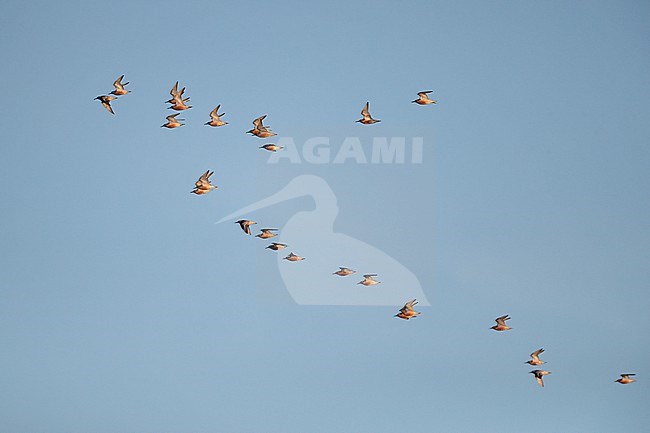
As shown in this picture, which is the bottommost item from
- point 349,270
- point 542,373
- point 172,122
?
point 542,373

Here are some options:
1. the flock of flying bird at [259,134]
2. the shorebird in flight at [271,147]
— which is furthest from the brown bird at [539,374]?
the shorebird in flight at [271,147]

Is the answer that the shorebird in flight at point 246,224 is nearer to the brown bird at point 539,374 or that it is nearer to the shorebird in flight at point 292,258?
the shorebird in flight at point 292,258

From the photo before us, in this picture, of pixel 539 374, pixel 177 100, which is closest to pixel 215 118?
pixel 177 100

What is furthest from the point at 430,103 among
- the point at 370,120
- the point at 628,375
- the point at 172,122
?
the point at 628,375

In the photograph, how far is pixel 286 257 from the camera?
19.8 m

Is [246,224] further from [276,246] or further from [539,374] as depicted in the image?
[539,374]

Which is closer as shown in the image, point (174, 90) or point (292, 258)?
point (174, 90)

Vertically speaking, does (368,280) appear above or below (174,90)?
below

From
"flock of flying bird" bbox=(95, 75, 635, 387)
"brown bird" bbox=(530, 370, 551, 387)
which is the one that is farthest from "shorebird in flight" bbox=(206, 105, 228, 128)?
"brown bird" bbox=(530, 370, 551, 387)

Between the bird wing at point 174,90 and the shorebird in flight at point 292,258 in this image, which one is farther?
the shorebird in flight at point 292,258

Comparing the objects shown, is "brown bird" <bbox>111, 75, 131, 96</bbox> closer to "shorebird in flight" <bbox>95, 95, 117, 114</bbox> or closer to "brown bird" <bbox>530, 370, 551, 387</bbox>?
"shorebird in flight" <bbox>95, 95, 117, 114</bbox>

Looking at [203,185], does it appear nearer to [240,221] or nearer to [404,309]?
[240,221]

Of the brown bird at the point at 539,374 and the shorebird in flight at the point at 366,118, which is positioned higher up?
the shorebird in flight at the point at 366,118

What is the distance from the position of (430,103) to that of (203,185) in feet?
12.1
